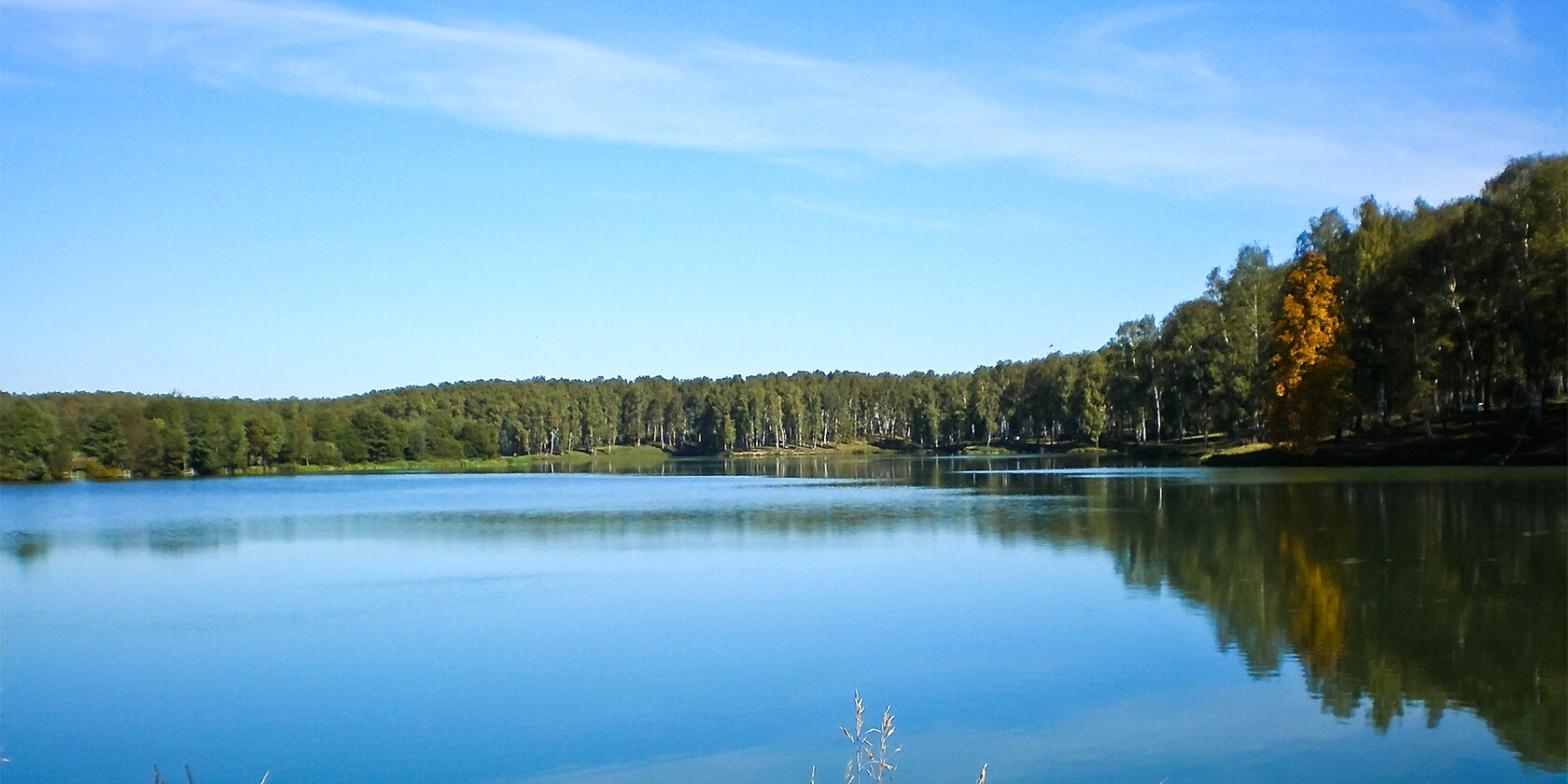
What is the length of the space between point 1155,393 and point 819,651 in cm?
7019

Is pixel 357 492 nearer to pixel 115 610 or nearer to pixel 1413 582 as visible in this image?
pixel 115 610

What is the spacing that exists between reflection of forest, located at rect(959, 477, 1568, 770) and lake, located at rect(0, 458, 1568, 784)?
83 mm

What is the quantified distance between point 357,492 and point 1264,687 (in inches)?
2258

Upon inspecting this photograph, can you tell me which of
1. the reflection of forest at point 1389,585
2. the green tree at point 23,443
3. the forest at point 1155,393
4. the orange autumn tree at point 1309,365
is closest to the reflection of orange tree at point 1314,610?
the reflection of forest at point 1389,585

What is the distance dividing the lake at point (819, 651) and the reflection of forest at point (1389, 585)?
83mm

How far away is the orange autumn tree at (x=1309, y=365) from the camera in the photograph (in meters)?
47.9

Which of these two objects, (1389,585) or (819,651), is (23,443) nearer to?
(819,651)

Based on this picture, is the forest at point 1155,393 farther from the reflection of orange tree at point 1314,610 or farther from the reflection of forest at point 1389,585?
the reflection of orange tree at point 1314,610

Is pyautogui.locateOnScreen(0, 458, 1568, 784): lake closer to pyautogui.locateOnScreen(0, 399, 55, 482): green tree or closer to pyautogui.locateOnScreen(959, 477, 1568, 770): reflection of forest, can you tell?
pyautogui.locateOnScreen(959, 477, 1568, 770): reflection of forest

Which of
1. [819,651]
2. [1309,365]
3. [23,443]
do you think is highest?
[1309,365]

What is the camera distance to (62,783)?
10.4 meters

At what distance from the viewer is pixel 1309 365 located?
48.7 meters

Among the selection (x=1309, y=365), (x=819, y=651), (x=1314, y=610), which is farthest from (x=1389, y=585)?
(x=1309, y=365)

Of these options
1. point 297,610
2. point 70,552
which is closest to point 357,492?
point 70,552
